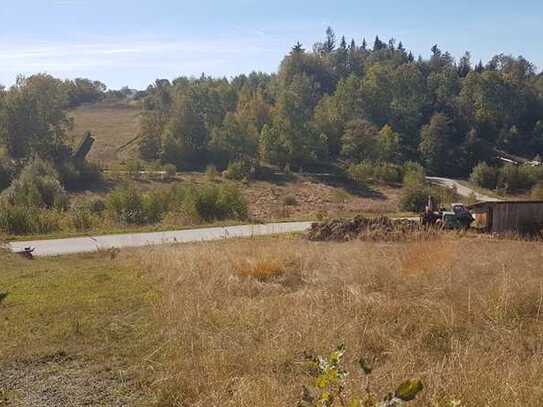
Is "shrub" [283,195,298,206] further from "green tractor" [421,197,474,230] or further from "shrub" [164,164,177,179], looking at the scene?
"green tractor" [421,197,474,230]

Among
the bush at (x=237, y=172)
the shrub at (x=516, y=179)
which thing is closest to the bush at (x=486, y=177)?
the shrub at (x=516, y=179)

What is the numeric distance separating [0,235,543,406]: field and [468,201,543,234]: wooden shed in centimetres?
835

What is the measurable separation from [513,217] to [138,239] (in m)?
11.9

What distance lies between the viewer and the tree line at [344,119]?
185ft

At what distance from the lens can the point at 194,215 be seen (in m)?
21.6

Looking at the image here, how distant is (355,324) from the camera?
593 centimetres

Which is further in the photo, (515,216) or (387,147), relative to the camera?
(387,147)

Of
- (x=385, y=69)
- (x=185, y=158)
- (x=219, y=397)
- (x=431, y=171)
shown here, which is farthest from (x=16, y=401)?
(x=385, y=69)

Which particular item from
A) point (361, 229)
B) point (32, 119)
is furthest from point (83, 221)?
point (32, 119)

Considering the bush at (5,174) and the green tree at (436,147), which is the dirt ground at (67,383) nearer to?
the bush at (5,174)

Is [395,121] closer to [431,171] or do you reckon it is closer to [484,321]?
[431,171]

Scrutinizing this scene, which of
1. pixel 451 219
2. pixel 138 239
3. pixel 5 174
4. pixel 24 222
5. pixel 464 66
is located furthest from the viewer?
pixel 464 66

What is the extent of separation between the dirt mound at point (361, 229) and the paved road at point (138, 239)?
204 centimetres

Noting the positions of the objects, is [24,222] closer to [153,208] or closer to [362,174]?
[153,208]
